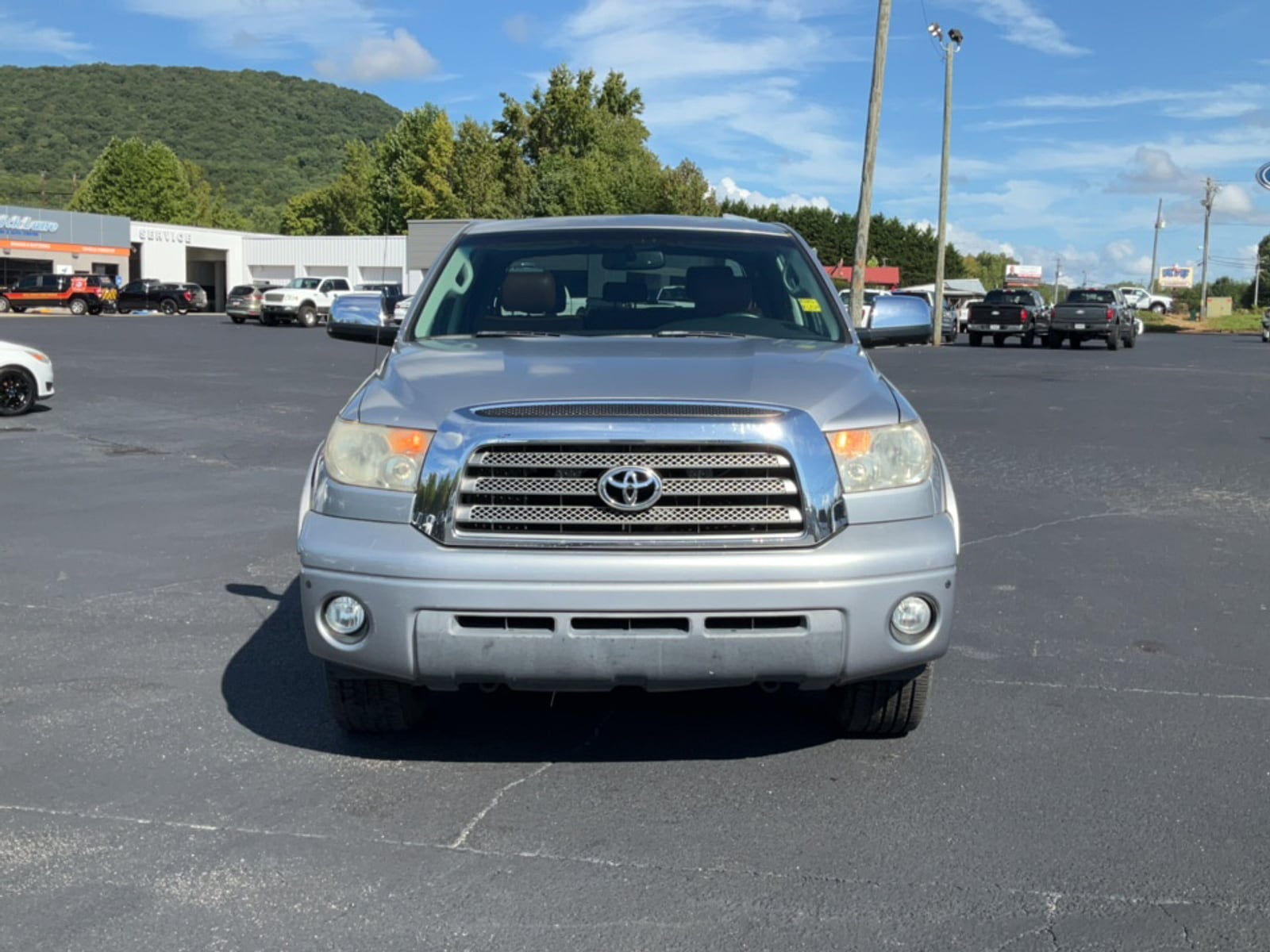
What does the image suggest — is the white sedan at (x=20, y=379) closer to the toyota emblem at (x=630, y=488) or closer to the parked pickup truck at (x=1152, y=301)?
the toyota emblem at (x=630, y=488)

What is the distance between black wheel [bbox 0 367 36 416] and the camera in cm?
1515

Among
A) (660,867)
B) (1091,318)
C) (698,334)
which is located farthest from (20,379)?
(1091,318)

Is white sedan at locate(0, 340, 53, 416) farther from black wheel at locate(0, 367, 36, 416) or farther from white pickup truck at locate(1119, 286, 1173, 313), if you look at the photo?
white pickup truck at locate(1119, 286, 1173, 313)

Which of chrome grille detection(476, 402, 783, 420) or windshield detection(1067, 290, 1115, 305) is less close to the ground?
windshield detection(1067, 290, 1115, 305)

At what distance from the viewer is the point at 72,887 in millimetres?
3344

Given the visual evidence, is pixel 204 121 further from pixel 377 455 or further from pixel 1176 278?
pixel 377 455

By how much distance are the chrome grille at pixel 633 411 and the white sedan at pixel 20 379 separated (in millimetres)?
13074

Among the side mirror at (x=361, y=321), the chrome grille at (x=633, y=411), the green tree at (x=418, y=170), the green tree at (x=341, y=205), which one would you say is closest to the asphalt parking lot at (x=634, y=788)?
the chrome grille at (x=633, y=411)

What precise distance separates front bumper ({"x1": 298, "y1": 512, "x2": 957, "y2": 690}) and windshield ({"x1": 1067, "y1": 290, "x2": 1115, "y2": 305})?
123 feet

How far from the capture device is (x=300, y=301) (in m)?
49.6

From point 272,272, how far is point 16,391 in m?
68.6

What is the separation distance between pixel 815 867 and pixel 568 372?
163 cm

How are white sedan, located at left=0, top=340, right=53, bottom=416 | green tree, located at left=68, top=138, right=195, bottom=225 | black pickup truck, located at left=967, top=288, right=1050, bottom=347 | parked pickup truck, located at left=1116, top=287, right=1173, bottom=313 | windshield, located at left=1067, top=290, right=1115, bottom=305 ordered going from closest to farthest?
1. white sedan, located at left=0, top=340, right=53, bottom=416
2. windshield, located at left=1067, top=290, right=1115, bottom=305
3. black pickup truck, located at left=967, top=288, right=1050, bottom=347
4. parked pickup truck, located at left=1116, top=287, right=1173, bottom=313
5. green tree, located at left=68, top=138, right=195, bottom=225

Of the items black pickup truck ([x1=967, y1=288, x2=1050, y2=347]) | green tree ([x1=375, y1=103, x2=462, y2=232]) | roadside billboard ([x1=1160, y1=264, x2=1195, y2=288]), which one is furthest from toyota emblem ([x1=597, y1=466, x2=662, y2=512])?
roadside billboard ([x1=1160, y1=264, x2=1195, y2=288])
